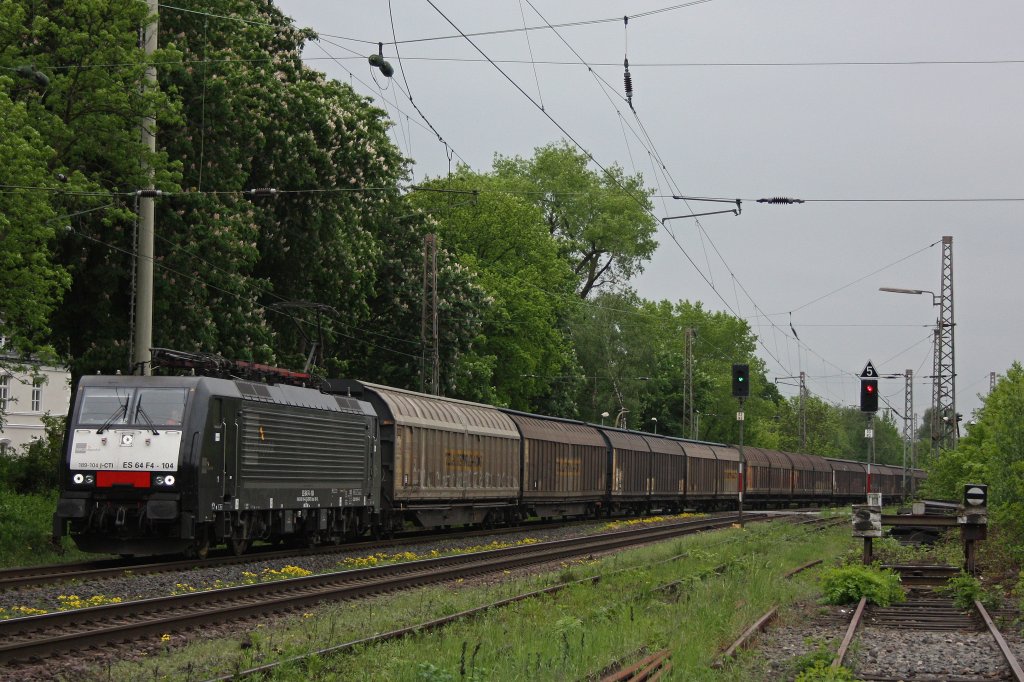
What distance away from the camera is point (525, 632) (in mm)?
13297

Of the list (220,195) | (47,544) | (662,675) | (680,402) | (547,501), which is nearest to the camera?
(662,675)

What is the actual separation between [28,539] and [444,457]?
11.1m

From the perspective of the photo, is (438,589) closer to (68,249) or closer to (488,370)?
(68,249)

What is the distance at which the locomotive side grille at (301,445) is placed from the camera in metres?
21.8

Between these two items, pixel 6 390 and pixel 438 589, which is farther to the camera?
pixel 6 390

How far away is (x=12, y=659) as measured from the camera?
11.0 metres

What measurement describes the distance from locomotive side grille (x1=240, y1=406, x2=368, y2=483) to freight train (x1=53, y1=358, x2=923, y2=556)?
0.12 ft

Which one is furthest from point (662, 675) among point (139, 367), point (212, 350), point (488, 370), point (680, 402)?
point (680, 402)

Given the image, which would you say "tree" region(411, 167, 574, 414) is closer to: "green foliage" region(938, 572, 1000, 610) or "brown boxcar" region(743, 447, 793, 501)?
"brown boxcar" region(743, 447, 793, 501)

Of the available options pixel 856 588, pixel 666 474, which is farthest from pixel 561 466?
pixel 856 588

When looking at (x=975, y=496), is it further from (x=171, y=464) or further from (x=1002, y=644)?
(x=171, y=464)

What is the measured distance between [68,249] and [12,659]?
815 inches

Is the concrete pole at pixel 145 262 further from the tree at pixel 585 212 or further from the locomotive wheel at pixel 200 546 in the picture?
the tree at pixel 585 212

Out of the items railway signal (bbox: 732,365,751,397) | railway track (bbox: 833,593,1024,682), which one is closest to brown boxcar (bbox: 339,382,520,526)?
railway signal (bbox: 732,365,751,397)
